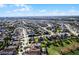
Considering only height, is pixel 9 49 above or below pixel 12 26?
below

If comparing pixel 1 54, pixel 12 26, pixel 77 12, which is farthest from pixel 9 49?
pixel 77 12

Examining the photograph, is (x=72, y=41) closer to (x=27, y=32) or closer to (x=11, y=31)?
(x=27, y=32)

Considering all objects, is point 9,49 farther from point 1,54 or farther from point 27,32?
point 27,32

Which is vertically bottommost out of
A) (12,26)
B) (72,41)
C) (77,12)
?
(72,41)
